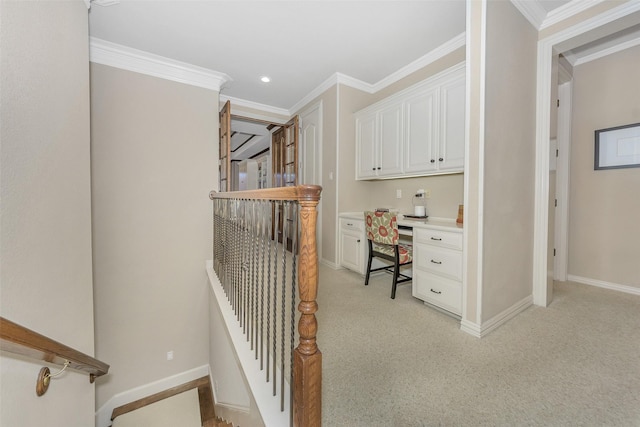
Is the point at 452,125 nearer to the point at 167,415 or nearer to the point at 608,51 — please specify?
the point at 608,51

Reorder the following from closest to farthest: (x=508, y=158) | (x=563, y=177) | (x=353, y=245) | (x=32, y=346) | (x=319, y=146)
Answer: (x=32, y=346) → (x=508, y=158) → (x=563, y=177) → (x=353, y=245) → (x=319, y=146)

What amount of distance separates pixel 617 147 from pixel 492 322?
253 centimetres

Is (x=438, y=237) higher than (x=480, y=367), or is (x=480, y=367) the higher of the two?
(x=438, y=237)

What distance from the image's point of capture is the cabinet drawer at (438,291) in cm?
206

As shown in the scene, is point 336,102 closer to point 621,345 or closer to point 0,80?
point 0,80

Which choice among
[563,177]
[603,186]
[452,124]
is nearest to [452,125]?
[452,124]

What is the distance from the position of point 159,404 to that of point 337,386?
9.06 ft

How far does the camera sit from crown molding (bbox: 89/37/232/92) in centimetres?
268

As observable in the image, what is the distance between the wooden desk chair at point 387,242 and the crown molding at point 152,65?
8.80 ft

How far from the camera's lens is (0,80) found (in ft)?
3.23

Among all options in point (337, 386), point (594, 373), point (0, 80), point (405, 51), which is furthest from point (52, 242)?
point (405, 51)

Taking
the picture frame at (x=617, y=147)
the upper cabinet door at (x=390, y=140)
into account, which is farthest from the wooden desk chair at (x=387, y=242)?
the picture frame at (x=617, y=147)

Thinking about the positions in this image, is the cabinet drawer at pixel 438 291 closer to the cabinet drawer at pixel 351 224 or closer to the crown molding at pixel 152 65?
the cabinet drawer at pixel 351 224

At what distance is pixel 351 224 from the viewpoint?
325 centimetres
